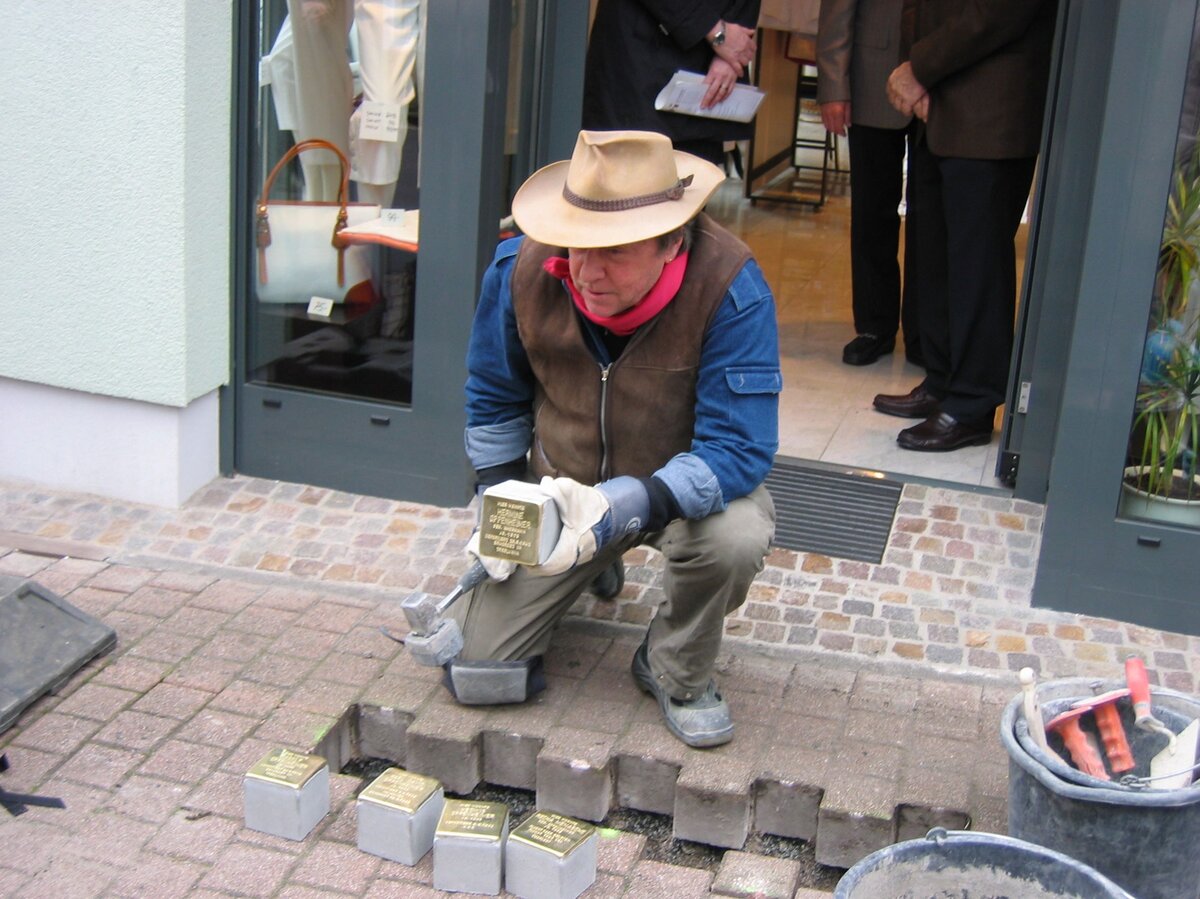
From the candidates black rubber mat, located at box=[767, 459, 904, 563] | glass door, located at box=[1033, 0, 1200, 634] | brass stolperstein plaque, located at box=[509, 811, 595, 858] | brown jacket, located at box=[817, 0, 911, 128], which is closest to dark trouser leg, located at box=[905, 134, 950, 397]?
brown jacket, located at box=[817, 0, 911, 128]

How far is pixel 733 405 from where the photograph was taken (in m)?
3.26

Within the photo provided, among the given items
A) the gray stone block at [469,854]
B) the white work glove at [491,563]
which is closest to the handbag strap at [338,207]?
the white work glove at [491,563]

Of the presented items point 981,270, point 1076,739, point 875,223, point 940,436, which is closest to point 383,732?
point 1076,739

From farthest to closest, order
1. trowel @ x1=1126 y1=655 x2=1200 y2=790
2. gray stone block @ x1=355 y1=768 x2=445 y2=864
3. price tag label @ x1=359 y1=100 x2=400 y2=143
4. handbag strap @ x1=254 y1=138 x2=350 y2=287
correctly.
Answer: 1. handbag strap @ x1=254 y1=138 x2=350 y2=287
2. price tag label @ x1=359 y1=100 x2=400 y2=143
3. gray stone block @ x1=355 y1=768 x2=445 y2=864
4. trowel @ x1=1126 y1=655 x2=1200 y2=790

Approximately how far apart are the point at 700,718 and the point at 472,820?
0.65 m

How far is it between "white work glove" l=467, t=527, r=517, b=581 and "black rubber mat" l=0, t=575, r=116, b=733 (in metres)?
1.12

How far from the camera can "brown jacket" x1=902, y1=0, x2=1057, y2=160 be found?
4.71m

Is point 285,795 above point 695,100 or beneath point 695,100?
beneath

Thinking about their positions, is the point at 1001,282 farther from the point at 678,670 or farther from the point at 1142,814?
the point at 1142,814

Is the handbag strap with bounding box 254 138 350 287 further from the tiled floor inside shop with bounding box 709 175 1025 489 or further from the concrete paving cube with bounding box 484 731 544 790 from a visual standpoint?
the concrete paving cube with bounding box 484 731 544 790

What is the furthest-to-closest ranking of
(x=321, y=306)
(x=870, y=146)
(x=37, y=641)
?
(x=870, y=146), (x=321, y=306), (x=37, y=641)

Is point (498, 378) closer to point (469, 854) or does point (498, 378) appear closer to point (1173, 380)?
point (469, 854)

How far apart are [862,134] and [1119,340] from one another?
83.0 inches

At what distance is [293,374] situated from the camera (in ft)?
15.6
